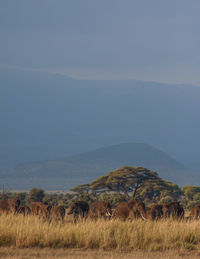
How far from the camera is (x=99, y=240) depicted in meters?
12.3

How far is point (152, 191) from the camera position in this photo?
146 ft

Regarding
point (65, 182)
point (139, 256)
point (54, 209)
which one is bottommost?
point (139, 256)

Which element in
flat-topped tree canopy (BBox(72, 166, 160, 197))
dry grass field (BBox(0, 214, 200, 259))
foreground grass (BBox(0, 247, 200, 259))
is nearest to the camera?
foreground grass (BBox(0, 247, 200, 259))

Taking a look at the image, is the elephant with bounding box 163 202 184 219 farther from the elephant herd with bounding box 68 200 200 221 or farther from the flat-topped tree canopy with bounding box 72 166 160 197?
the flat-topped tree canopy with bounding box 72 166 160 197

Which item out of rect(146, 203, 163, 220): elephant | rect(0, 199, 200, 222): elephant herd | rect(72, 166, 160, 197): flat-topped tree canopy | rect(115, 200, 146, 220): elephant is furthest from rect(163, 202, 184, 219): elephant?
rect(72, 166, 160, 197): flat-topped tree canopy

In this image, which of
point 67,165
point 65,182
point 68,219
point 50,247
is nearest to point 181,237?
point 50,247

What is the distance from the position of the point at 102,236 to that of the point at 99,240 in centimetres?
12

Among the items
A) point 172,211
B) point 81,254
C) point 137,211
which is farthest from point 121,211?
point 81,254

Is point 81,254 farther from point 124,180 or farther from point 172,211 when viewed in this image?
point 124,180

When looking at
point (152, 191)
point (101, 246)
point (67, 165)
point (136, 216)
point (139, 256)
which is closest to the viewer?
point (139, 256)

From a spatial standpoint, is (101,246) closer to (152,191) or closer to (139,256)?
(139,256)

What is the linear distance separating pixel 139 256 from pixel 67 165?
186 m

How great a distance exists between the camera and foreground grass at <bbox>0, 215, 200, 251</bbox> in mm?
12102

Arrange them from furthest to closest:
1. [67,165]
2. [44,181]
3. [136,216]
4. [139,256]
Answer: [67,165], [44,181], [136,216], [139,256]
